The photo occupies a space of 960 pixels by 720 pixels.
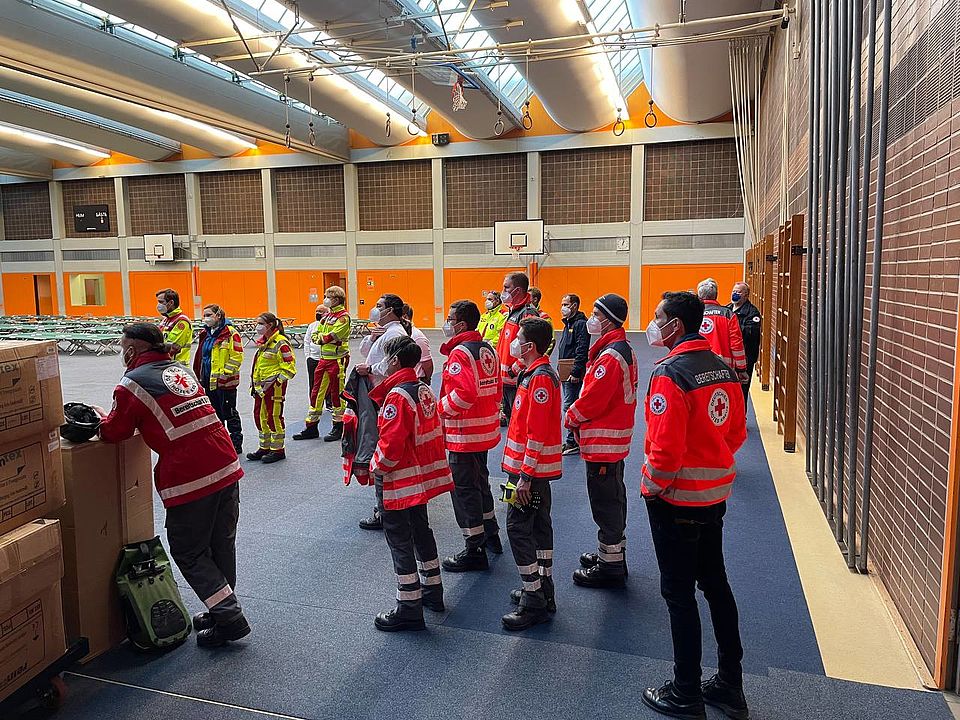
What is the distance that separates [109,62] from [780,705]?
15.9 metres

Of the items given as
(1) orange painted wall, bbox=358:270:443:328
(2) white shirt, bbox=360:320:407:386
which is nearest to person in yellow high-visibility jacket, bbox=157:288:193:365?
(2) white shirt, bbox=360:320:407:386

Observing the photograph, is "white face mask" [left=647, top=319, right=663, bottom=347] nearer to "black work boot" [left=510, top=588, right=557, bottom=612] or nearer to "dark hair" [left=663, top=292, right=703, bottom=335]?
"dark hair" [left=663, top=292, right=703, bottom=335]

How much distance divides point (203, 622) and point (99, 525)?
2.60 ft

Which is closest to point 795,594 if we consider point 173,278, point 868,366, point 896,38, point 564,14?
point 868,366

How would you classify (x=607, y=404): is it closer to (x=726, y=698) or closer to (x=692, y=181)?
(x=726, y=698)

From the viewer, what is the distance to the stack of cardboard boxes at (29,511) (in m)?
2.86

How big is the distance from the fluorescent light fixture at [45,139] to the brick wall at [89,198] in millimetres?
1099

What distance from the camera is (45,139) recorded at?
77.3 ft

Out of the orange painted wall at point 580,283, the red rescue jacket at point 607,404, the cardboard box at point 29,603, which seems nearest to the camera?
the cardboard box at point 29,603

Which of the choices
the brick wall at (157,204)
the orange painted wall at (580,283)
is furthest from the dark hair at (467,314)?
the brick wall at (157,204)

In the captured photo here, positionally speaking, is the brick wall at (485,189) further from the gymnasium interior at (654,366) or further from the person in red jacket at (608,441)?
the person in red jacket at (608,441)

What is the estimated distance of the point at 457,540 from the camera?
5.16 meters

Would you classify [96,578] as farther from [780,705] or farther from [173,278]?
[173,278]

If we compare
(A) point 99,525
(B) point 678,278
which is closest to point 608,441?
(A) point 99,525
